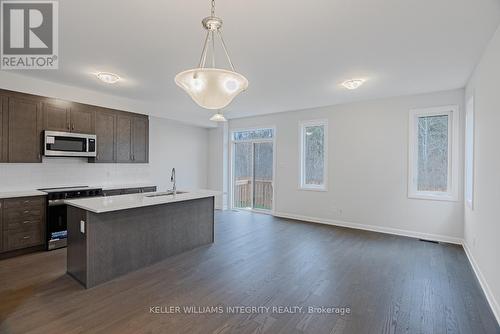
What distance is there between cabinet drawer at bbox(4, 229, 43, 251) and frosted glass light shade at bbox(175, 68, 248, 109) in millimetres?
3640

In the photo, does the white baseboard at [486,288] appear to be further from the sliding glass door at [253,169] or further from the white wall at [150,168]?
the white wall at [150,168]

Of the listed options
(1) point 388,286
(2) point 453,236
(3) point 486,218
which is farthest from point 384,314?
(2) point 453,236

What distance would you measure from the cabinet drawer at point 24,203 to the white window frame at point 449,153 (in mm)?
6278

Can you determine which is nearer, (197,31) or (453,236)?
(197,31)

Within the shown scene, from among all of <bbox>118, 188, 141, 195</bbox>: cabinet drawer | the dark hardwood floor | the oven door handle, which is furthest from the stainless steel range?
<bbox>118, 188, 141, 195</bbox>: cabinet drawer

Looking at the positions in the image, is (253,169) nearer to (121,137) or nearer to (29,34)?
(121,137)

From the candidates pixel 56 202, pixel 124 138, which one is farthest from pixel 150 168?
pixel 56 202

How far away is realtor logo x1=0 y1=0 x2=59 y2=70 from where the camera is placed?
229cm

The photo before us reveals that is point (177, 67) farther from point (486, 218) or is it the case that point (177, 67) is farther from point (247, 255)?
point (486, 218)

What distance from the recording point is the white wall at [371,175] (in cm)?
459

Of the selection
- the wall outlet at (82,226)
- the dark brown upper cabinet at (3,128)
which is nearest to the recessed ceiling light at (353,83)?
the wall outlet at (82,226)

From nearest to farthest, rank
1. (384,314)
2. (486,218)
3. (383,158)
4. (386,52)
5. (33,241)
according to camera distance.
Answer: 1. (384,314)
2. (486,218)
3. (386,52)
4. (33,241)
5. (383,158)

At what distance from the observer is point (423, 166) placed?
475 cm

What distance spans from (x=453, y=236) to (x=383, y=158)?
1.77 metres
